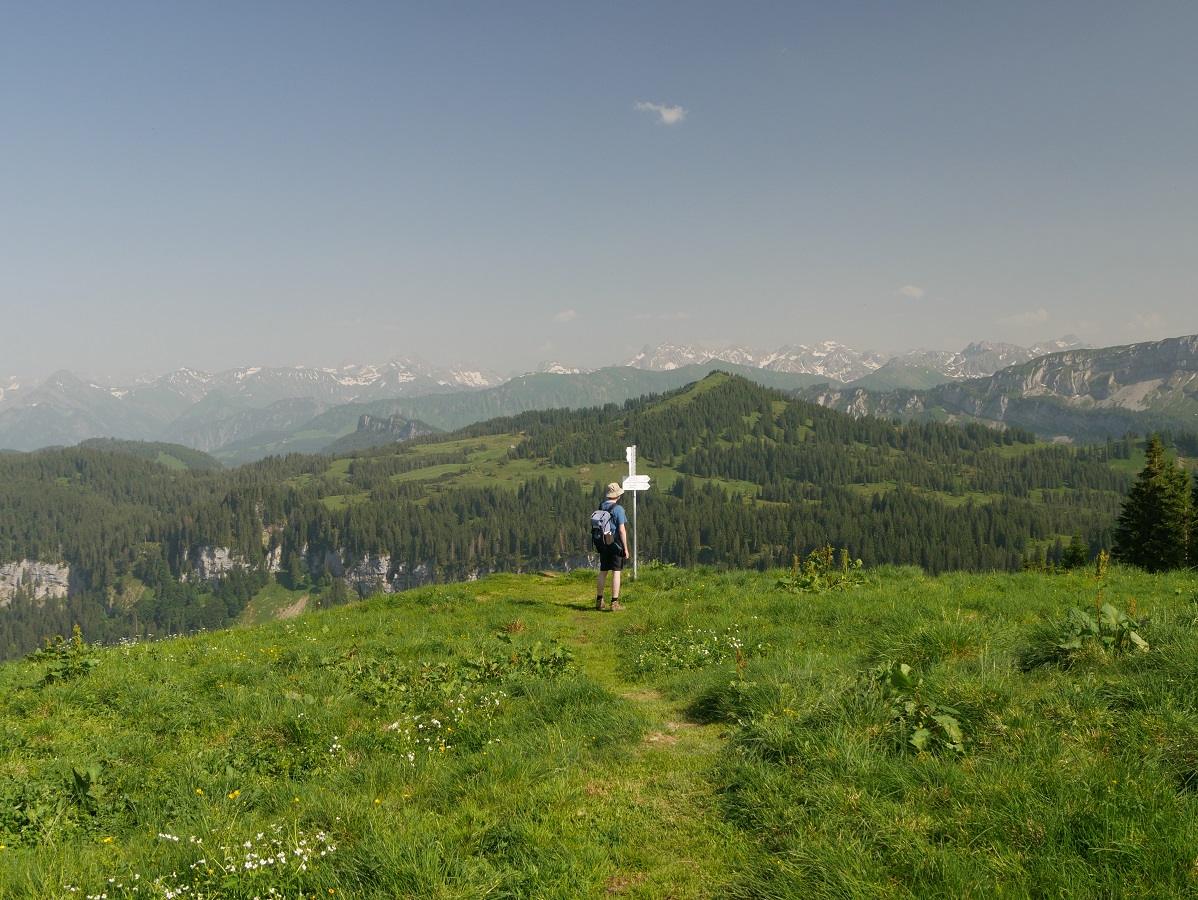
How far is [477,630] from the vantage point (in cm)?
1555

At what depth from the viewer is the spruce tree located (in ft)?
151

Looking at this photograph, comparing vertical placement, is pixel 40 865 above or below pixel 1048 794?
below

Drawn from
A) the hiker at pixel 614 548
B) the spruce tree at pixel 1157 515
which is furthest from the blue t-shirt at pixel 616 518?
the spruce tree at pixel 1157 515

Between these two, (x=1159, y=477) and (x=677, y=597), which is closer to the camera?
(x=677, y=597)

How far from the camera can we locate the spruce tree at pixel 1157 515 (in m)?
45.9

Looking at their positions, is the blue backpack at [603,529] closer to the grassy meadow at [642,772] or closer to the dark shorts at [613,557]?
the dark shorts at [613,557]

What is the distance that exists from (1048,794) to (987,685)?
1.86 meters

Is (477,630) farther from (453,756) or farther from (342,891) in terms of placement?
(342,891)

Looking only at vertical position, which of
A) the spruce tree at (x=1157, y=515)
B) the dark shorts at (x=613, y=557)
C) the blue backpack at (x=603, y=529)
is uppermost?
the blue backpack at (x=603, y=529)

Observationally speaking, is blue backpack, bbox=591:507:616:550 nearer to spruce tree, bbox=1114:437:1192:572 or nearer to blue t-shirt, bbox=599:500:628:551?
blue t-shirt, bbox=599:500:628:551

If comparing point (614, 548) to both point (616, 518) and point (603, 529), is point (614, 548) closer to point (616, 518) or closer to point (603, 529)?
point (603, 529)

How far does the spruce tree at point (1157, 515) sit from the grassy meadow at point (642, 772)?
47486 mm

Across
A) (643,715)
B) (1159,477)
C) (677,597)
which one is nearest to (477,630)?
(677,597)

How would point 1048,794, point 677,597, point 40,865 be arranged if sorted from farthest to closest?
point 677,597 < point 40,865 < point 1048,794
